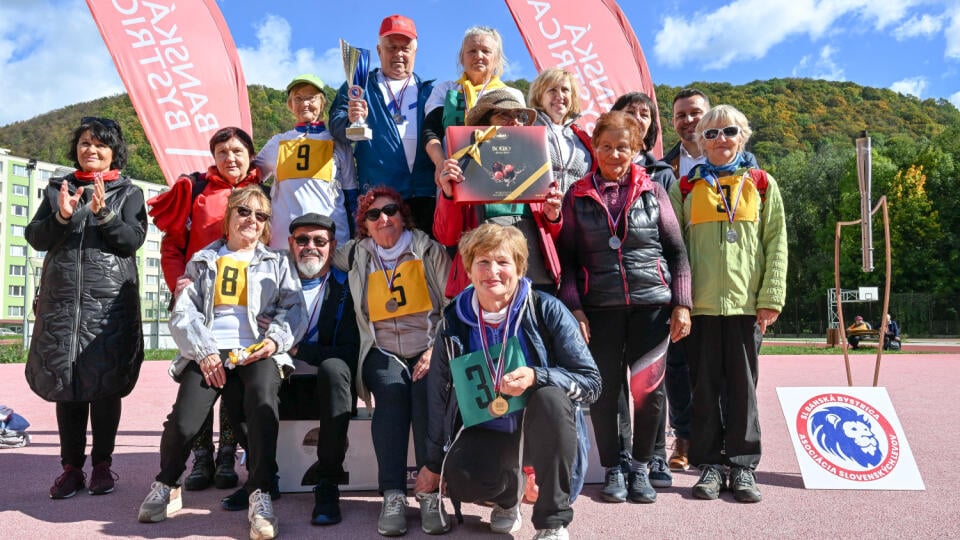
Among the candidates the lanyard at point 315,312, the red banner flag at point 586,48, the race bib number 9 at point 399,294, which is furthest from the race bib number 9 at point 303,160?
the red banner flag at point 586,48

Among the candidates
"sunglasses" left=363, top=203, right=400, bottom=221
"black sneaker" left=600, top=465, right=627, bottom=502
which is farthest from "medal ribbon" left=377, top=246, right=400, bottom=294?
"black sneaker" left=600, top=465, right=627, bottom=502

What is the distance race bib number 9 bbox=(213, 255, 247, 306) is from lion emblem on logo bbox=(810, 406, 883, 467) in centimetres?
349

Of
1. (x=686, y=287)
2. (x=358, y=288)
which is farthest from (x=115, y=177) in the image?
(x=686, y=287)

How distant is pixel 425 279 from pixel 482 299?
668 mm

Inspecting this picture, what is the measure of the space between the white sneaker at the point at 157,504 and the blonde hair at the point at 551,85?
9.62 feet

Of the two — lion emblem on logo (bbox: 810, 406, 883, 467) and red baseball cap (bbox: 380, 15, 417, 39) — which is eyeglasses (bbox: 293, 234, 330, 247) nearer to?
red baseball cap (bbox: 380, 15, 417, 39)

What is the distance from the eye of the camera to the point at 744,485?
4008 mm

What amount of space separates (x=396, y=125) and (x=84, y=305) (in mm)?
2172

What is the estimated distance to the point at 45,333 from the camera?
411 cm

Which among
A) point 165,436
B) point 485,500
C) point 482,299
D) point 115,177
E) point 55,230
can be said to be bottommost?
point 485,500

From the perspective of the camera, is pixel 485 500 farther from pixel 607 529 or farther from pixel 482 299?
pixel 482 299

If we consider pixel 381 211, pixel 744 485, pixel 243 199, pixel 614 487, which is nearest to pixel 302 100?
pixel 243 199

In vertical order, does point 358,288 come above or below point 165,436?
above

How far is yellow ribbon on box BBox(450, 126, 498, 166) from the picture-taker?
3717 millimetres
